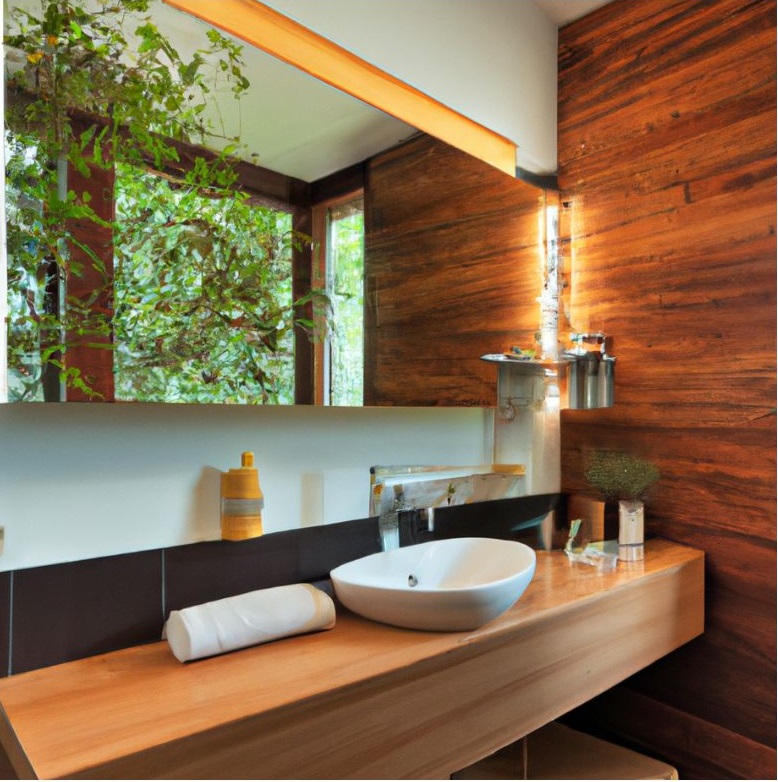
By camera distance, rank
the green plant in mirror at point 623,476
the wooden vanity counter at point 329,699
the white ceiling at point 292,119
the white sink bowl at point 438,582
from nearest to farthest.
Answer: the wooden vanity counter at point 329,699 → the white sink bowl at point 438,582 → the white ceiling at point 292,119 → the green plant in mirror at point 623,476

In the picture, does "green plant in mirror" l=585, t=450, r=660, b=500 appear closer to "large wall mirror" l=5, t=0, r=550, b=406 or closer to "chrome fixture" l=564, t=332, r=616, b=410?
"chrome fixture" l=564, t=332, r=616, b=410

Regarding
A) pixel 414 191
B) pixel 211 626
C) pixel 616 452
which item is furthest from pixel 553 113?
pixel 211 626

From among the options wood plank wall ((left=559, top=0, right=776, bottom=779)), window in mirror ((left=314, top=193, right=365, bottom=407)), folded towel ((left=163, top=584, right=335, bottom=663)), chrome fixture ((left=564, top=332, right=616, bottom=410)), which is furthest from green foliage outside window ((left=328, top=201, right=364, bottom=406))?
wood plank wall ((left=559, top=0, right=776, bottom=779))

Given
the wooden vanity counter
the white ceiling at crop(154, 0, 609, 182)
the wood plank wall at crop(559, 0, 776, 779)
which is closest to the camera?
the wooden vanity counter

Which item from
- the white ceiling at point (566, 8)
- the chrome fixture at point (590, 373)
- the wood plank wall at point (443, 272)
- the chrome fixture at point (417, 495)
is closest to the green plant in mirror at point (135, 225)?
the wood plank wall at point (443, 272)

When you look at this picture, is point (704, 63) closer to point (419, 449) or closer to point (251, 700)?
point (419, 449)

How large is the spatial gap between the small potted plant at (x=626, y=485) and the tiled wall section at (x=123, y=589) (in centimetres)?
89

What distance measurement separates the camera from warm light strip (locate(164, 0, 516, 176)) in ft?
4.56

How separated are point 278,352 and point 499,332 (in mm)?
831

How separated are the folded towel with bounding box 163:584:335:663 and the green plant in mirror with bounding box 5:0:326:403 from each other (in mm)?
413

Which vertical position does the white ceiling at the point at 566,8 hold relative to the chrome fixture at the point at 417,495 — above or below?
above

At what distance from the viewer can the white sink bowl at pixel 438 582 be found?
1224 mm

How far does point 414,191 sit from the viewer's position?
1777 millimetres

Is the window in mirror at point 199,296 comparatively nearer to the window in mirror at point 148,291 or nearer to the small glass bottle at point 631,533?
the window in mirror at point 148,291
